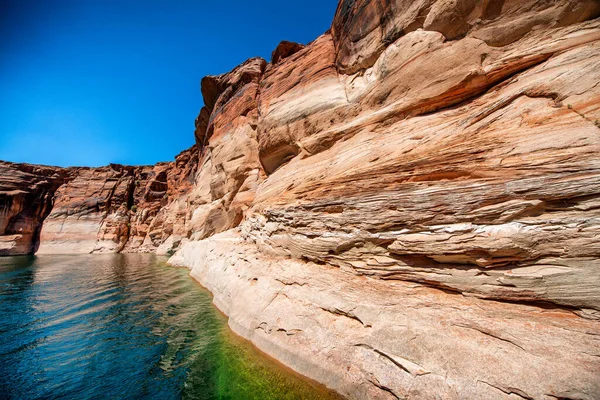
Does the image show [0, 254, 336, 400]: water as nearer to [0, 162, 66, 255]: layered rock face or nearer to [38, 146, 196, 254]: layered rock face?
[38, 146, 196, 254]: layered rock face

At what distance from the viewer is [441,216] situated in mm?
4980

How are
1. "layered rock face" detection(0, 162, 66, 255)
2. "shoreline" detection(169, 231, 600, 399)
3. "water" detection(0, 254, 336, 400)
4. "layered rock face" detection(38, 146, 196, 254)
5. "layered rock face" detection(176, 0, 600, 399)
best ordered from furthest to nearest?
1. "layered rock face" detection(38, 146, 196, 254)
2. "layered rock face" detection(0, 162, 66, 255)
3. "water" detection(0, 254, 336, 400)
4. "layered rock face" detection(176, 0, 600, 399)
5. "shoreline" detection(169, 231, 600, 399)

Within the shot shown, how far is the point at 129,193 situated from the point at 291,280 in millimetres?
54553

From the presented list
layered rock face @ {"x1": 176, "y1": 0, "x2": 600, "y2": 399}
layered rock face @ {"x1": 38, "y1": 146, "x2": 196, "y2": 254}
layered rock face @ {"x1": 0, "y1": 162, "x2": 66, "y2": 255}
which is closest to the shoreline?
layered rock face @ {"x1": 176, "y1": 0, "x2": 600, "y2": 399}

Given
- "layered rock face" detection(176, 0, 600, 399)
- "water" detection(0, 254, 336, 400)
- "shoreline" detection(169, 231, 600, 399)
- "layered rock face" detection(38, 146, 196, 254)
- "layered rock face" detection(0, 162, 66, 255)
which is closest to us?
"shoreline" detection(169, 231, 600, 399)

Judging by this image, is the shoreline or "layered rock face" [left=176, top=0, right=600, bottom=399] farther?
"layered rock face" [left=176, top=0, right=600, bottom=399]

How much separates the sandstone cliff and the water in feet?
2.17

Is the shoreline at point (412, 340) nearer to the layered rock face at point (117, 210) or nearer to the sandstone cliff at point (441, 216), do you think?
the sandstone cliff at point (441, 216)

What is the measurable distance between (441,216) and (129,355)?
26.5 ft

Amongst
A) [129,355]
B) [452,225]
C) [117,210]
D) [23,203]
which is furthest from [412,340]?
[23,203]

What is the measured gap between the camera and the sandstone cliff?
3637 millimetres

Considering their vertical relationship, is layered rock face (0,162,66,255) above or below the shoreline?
above

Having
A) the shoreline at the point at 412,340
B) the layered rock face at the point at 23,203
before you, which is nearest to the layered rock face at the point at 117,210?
the layered rock face at the point at 23,203

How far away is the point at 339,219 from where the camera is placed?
681cm
